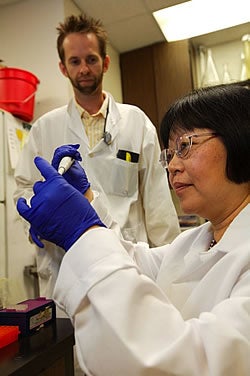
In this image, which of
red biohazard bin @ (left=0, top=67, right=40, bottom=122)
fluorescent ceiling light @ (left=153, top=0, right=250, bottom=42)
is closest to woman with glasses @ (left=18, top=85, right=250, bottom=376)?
red biohazard bin @ (left=0, top=67, right=40, bottom=122)

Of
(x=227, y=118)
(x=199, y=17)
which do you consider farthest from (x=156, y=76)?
(x=227, y=118)

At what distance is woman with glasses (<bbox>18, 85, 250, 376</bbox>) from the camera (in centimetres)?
57

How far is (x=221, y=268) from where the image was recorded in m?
0.73

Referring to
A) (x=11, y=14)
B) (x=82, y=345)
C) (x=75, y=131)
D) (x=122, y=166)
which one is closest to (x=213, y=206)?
(x=82, y=345)

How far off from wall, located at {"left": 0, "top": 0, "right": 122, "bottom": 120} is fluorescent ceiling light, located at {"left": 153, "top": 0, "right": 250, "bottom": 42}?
2.03ft

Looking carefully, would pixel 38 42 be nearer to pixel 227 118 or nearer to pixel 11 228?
pixel 11 228

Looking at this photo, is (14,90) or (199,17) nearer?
(14,90)

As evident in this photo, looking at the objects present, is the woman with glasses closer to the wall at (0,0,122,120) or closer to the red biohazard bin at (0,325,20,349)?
the red biohazard bin at (0,325,20,349)

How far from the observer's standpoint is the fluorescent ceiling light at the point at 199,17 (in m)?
2.30

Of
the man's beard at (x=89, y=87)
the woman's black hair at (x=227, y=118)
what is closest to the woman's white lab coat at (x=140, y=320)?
the woman's black hair at (x=227, y=118)

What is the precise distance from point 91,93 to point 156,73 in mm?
1143

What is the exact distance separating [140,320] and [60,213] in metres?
0.25

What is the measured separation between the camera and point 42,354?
0.81 m

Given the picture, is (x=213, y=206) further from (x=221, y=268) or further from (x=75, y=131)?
(x=75, y=131)
